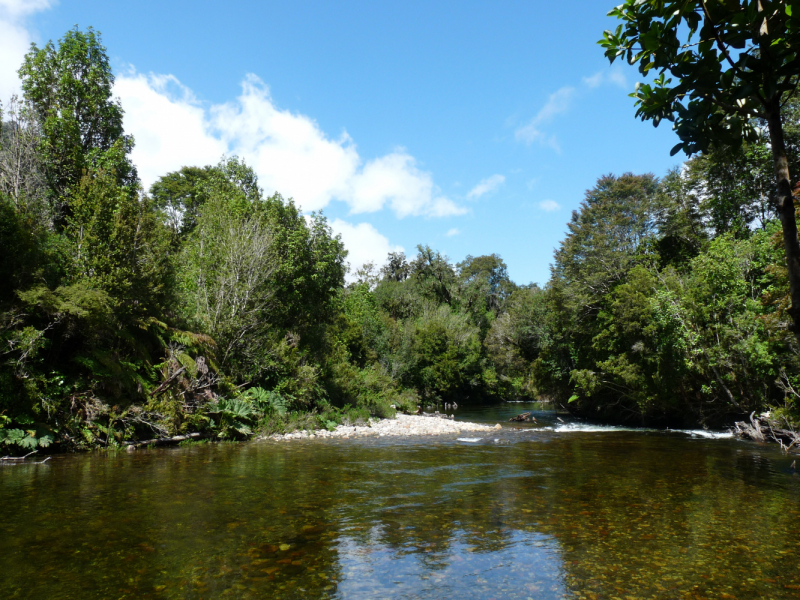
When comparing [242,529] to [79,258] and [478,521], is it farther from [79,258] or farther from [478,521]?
[79,258]

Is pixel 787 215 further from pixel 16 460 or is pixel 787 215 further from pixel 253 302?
pixel 253 302

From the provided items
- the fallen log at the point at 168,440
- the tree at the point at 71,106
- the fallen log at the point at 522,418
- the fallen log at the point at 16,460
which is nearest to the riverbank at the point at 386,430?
the fallen log at the point at 168,440

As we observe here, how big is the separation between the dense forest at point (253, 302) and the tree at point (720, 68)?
0.41 meters

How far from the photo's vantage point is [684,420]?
2516 cm

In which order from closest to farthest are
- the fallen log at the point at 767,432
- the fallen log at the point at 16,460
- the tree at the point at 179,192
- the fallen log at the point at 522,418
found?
the fallen log at the point at 16,460 → the fallen log at the point at 767,432 → the fallen log at the point at 522,418 → the tree at the point at 179,192

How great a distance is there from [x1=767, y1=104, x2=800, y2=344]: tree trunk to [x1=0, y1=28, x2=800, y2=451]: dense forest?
0.52 m

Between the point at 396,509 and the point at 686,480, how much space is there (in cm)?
678

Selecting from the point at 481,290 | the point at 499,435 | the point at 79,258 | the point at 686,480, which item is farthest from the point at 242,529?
the point at 481,290

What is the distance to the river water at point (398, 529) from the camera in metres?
5.36

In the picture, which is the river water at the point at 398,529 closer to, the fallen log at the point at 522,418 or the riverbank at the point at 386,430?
the riverbank at the point at 386,430

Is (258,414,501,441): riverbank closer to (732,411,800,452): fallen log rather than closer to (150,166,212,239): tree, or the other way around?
(732,411,800,452): fallen log

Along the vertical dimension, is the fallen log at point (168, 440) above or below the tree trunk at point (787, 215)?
below

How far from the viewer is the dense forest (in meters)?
14.5

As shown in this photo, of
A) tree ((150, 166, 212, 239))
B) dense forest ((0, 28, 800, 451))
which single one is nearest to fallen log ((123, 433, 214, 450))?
dense forest ((0, 28, 800, 451))
